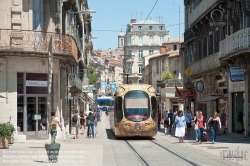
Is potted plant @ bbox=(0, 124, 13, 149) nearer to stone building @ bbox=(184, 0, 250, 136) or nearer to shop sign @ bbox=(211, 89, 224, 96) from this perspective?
stone building @ bbox=(184, 0, 250, 136)

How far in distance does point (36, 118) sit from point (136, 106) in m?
5.81

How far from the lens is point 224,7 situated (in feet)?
124

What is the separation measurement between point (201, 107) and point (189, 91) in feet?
16.8

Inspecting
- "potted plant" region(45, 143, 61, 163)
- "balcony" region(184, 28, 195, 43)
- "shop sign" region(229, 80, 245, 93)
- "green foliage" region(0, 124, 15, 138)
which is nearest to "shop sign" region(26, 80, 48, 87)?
"green foliage" region(0, 124, 15, 138)

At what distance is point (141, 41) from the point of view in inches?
6053

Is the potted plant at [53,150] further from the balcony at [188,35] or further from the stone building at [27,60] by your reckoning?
the balcony at [188,35]

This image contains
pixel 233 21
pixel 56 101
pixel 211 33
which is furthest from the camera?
pixel 211 33

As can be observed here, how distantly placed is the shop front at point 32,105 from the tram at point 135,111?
14.0ft

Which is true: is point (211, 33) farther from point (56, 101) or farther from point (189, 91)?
point (56, 101)

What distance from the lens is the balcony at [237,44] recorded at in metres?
30.0

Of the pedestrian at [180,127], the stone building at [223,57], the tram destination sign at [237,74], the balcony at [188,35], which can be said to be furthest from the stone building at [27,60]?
the balcony at [188,35]

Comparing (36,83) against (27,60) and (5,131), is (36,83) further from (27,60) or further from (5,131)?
(5,131)

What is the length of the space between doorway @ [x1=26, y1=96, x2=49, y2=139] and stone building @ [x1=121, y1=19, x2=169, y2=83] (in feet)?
398

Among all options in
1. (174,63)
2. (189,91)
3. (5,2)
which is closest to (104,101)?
(174,63)
